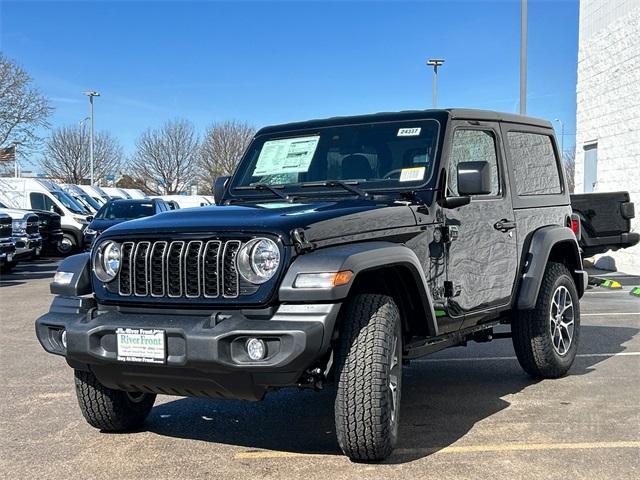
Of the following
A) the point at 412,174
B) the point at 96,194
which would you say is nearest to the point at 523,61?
the point at 412,174

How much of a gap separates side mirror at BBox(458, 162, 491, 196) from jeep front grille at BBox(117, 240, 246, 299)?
1.62 m

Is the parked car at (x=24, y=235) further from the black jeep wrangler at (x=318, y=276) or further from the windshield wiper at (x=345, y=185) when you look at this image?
the windshield wiper at (x=345, y=185)

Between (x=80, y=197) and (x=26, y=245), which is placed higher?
(x=80, y=197)

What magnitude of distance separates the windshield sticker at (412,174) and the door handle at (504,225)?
83cm

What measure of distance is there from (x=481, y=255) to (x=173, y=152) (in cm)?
5670

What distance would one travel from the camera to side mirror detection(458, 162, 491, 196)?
4.71m

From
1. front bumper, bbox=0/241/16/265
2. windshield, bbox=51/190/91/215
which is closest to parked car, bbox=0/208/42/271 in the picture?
front bumper, bbox=0/241/16/265

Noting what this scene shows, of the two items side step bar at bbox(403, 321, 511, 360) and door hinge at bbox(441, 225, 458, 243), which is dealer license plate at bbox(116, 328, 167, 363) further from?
door hinge at bbox(441, 225, 458, 243)

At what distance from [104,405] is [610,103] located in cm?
1370

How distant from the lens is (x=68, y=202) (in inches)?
943

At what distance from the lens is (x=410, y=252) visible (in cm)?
431

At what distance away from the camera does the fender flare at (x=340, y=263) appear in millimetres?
3703

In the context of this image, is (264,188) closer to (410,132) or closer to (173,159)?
(410,132)

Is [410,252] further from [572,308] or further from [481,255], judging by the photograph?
[572,308]
